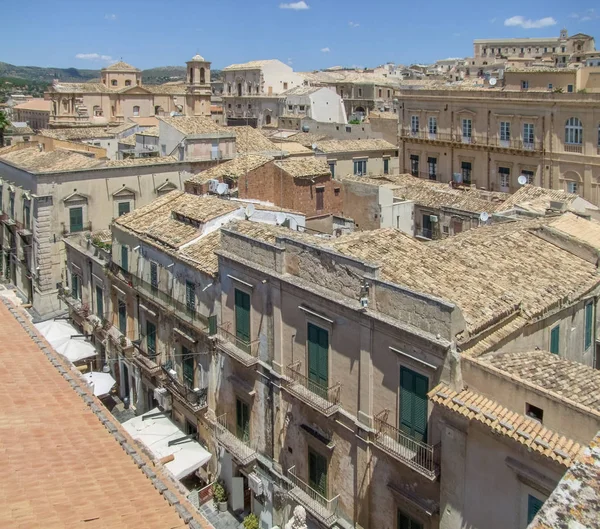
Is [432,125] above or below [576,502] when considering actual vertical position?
above

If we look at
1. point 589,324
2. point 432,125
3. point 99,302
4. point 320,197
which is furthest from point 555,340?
point 432,125

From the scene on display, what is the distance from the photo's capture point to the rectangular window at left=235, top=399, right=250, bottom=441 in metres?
20.3

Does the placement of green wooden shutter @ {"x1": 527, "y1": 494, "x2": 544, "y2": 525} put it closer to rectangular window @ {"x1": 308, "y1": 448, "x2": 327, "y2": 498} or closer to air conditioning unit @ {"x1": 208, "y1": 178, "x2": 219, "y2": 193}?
rectangular window @ {"x1": 308, "y1": 448, "x2": 327, "y2": 498}

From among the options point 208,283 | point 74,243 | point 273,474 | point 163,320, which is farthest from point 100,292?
point 273,474

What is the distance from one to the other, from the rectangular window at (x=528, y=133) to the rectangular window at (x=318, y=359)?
3096 cm

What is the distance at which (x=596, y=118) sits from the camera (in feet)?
130

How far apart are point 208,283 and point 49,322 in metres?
13.9

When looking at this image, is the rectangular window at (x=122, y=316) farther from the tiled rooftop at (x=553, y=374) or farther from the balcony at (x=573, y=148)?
the balcony at (x=573, y=148)

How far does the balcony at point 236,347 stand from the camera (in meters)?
19.2

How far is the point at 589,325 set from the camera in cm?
1775

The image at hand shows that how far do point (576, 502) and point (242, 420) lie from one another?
1645 cm

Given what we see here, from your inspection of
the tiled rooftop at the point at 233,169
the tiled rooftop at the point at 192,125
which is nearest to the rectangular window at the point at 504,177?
the tiled rooftop at the point at 192,125

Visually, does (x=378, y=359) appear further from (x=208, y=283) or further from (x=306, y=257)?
(x=208, y=283)

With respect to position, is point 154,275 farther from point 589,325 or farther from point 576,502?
point 576,502
